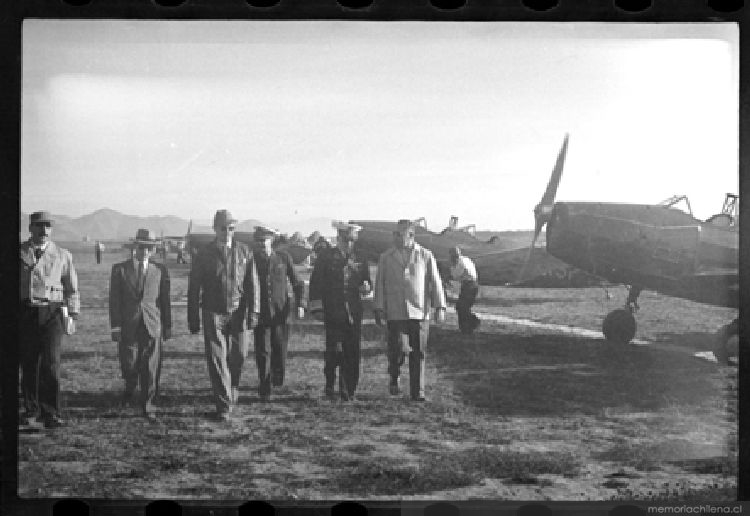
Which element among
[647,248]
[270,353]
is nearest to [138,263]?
[270,353]

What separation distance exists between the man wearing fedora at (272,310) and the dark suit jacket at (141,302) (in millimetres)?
711

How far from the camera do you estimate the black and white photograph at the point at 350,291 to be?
5.26 metres

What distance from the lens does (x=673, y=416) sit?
17.6ft

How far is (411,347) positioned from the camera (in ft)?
17.7

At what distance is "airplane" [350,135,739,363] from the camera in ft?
17.6

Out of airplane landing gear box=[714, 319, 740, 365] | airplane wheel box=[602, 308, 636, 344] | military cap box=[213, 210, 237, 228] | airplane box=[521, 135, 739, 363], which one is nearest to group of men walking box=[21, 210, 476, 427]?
military cap box=[213, 210, 237, 228]

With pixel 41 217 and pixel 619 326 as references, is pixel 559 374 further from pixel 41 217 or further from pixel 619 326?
pixel 41 217

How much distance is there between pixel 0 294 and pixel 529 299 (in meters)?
4.05

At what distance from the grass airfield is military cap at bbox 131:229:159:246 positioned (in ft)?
0.58

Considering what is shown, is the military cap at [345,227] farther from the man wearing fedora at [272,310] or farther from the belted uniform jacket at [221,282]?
the belted uniform jacket at [221,282]

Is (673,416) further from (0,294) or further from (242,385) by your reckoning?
(0,294)

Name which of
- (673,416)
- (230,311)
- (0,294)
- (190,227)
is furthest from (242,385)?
(673,416)

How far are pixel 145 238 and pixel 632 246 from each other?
3.76 m

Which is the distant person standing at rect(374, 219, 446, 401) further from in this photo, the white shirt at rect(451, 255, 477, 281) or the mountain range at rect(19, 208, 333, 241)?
the mountain range at rect(19, 208, 333, 241)
